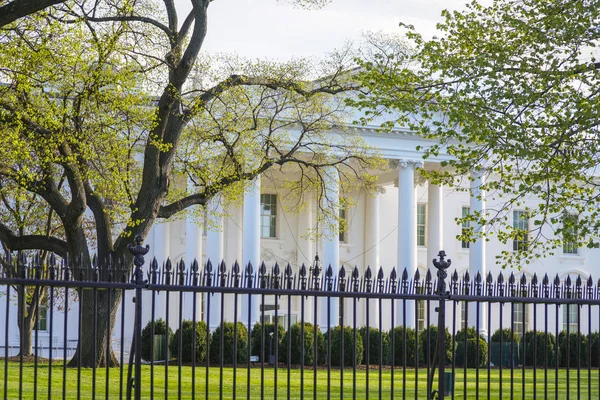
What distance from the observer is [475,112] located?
52.5 ft

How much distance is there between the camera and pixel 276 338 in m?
8.55

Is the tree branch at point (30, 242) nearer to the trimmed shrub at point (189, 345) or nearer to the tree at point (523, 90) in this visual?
the trimmed shrub at point (189, 345)

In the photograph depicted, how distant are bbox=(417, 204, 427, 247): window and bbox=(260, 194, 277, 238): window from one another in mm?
7026

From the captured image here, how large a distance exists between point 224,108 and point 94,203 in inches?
206

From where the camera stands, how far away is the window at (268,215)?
47.7m

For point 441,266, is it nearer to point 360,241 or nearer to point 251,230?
point 251,230

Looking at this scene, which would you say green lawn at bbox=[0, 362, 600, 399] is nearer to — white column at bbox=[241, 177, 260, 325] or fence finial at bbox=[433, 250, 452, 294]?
fence finial at bbox=[433, 250, 452, 294]

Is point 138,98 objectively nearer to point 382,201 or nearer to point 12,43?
point 12,43

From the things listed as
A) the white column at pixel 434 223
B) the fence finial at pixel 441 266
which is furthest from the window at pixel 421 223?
the fence finial at pixel 441 266

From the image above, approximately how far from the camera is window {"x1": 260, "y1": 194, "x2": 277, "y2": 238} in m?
47.7

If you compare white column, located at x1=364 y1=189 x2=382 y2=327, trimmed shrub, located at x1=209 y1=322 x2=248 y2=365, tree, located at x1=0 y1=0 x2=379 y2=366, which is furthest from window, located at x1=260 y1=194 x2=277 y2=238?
tree, located at x1=0 y1=0 x2=379 y2=366

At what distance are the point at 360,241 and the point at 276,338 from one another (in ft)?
134

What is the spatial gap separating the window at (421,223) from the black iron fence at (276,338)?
13.4 feet

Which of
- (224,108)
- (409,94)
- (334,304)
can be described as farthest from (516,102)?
A: (334,304)
